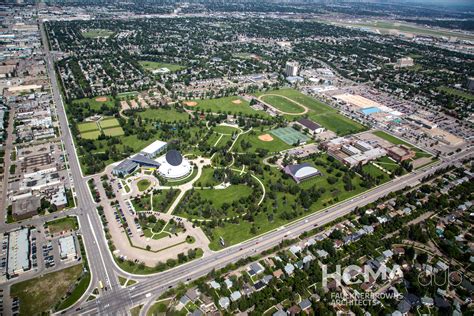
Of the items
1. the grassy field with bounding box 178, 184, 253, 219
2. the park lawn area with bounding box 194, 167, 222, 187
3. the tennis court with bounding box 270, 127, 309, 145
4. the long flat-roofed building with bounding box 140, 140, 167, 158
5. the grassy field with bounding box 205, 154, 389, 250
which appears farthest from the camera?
the tennis court with bounding box 270, 127, 309, 145

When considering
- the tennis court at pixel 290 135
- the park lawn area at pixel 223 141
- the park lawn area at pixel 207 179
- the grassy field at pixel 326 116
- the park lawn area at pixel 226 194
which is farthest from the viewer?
the grassy field at pixel 326 116

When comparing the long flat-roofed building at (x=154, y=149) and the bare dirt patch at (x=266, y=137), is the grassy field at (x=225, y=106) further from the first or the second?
the long flat-roofed building at (x=154, y=149)

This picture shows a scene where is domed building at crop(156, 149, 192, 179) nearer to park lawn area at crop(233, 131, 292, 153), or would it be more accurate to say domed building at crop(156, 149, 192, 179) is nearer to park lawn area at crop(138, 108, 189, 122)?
park lawn area at crop(233, 131, 292, 153)

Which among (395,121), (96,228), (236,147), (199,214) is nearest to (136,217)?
(96,228)

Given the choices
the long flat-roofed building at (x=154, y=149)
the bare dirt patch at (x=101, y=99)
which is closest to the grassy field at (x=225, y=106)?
the long flat-roofed building at (x=154, y=149)

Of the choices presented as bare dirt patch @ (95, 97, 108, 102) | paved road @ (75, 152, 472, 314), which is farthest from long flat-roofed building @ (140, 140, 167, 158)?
bare dirt patch @ (95, 97, 108, 102)
